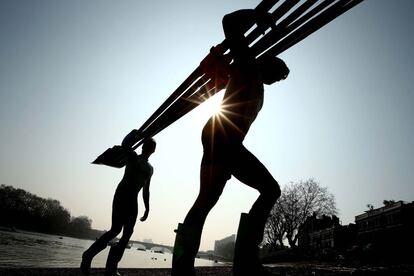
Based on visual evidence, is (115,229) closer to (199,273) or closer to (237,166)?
(237,166)

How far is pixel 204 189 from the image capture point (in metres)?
1.84

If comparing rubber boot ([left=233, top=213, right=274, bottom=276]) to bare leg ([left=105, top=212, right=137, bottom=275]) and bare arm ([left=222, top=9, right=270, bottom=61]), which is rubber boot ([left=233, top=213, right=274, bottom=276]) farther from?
bare leg ([left=105, top=212, right=137, bottom=275])

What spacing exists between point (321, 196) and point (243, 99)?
185 feet

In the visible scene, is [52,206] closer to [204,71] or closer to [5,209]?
[5,209]

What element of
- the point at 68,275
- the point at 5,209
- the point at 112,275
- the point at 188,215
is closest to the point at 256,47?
the point at 188,215

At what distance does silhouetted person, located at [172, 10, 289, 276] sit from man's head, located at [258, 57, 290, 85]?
0.38 metres

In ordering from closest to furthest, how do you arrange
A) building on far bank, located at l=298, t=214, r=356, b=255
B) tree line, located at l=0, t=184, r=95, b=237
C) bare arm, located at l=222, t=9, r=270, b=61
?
bare arm, located at l=222, t=9, r=270, b=61 < building on far bank, located at l=298, t=214, r=356, b=255 < tree line, located at l=0, t=184, r=95, b=237

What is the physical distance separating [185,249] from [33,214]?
121 meters

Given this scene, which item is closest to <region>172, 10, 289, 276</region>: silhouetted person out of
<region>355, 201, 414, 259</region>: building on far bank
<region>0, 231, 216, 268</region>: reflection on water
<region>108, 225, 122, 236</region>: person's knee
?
<region>108, 225, 122, 236</region>: person's knee

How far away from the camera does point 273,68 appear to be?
2.56 m

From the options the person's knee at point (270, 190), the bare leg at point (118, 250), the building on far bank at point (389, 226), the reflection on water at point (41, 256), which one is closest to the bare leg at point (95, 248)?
the bare leg at point (118, 250)

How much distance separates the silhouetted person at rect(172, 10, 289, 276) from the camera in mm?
1765

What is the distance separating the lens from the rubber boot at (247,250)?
1.83m

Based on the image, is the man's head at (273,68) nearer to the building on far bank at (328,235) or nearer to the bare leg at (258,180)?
the bare leg at (258,180)
